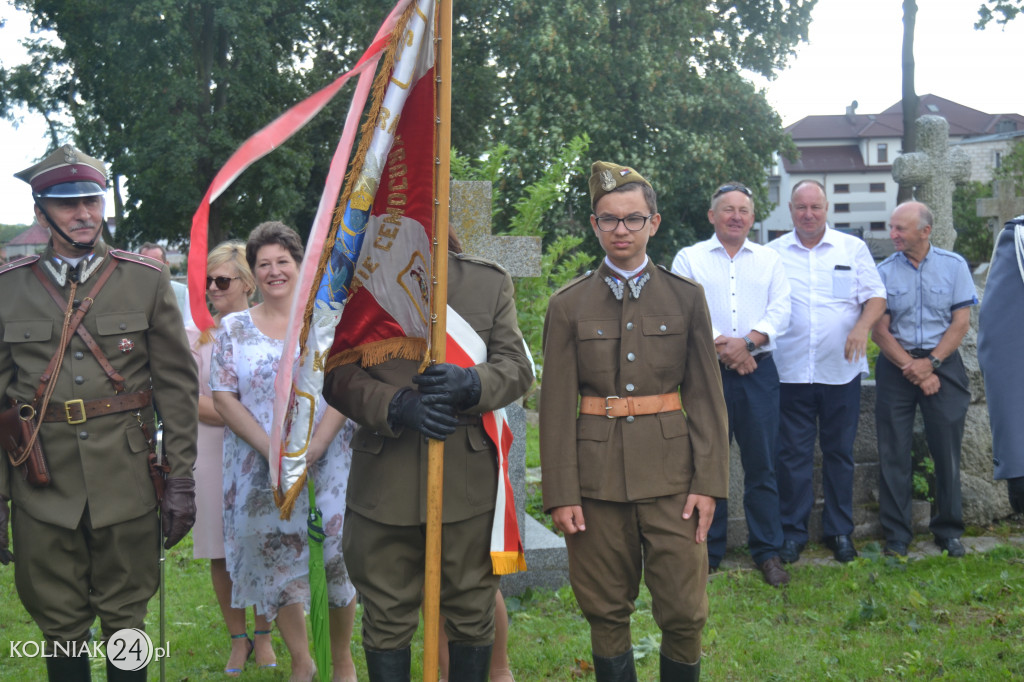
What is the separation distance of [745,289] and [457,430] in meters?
3.00

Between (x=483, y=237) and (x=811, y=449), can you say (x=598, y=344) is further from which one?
(x=811, y=449)

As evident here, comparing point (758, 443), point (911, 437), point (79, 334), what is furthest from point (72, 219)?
point (911, 437)

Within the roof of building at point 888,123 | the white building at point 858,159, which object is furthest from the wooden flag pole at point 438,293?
the roof of building at point 888,123

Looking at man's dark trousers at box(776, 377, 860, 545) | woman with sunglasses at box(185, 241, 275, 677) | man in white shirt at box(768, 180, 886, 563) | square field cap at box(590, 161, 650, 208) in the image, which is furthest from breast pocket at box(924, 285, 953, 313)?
woman with sunglasses at box(185, 241, 275, 677)

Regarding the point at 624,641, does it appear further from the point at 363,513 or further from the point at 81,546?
the point at 81,546

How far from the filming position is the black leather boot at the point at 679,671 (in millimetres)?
3654

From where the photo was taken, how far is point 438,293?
10.7 feet

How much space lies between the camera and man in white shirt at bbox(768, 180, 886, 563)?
6238 mm

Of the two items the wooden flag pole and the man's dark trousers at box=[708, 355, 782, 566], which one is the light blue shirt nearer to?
the man's dark trousers at box=[708, 355, 782, 566]

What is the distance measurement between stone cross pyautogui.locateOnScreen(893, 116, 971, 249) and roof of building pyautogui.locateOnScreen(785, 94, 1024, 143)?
7162 cm

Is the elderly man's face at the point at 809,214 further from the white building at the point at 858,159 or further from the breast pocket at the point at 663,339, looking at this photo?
the white building at the point at 858,159

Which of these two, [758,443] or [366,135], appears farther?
[758,443]

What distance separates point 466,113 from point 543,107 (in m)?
7.04

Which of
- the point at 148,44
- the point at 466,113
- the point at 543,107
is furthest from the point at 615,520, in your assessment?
the point at 466,113
